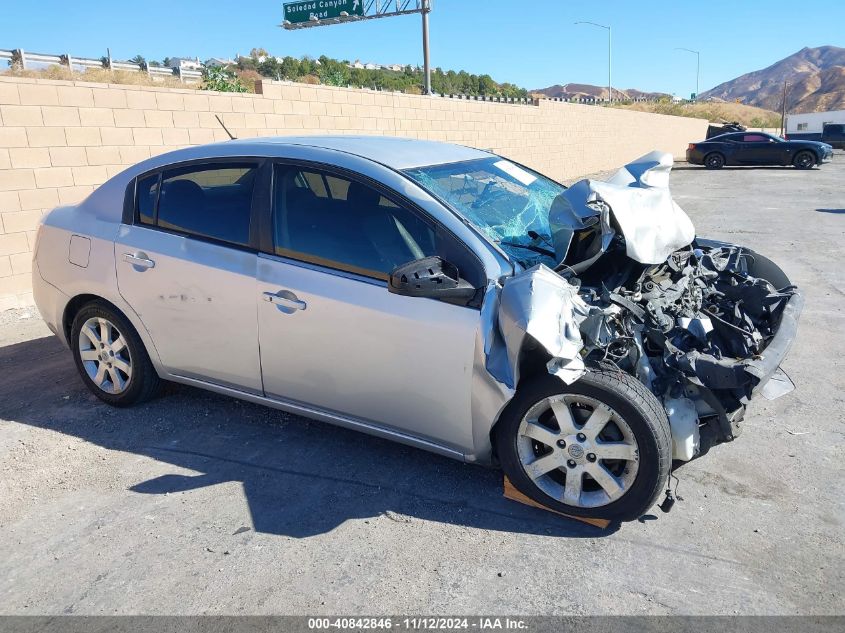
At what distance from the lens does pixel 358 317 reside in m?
3.52

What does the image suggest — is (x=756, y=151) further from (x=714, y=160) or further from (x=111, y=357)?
(x=111, y=357)

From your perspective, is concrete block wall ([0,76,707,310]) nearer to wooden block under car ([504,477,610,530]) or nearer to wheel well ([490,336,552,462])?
wooden block under car ([504,477,610,530])

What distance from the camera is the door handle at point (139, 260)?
4254 mm

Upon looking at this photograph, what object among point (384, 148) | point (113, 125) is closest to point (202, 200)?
point (384, 148)

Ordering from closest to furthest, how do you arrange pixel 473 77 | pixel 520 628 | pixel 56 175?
pixel 520 628, pixel 56 175, pixel 473 77

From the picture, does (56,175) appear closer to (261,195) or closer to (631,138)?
(261,195)

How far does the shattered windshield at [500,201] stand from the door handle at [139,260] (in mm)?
1710

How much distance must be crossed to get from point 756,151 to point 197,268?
Result: 28975 mm

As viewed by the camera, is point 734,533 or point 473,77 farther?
point 473,77

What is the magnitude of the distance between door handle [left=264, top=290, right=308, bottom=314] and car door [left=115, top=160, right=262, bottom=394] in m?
0.16

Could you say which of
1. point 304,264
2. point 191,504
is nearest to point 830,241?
point 304,264

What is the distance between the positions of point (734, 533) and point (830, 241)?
8750 mm

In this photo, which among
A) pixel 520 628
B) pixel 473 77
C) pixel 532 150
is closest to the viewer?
pixel 520 628

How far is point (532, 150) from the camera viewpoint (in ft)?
65.7
